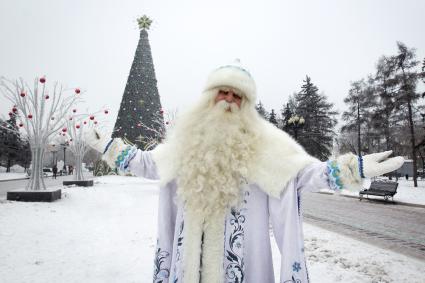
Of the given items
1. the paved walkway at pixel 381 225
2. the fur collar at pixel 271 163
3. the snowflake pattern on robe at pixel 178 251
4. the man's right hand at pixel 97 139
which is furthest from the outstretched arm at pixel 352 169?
the paved walkway at pixel 381 225

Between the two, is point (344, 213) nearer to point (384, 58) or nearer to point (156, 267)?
point (156, 267)

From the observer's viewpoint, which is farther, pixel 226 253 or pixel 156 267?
pixel 156 267

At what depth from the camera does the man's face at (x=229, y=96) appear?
7.90 feet

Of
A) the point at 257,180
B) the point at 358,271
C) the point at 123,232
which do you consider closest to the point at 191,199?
the point at 257,180

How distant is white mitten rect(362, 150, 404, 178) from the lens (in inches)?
66.1

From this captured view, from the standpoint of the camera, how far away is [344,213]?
37.2 feet

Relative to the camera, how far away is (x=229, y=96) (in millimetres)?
2414

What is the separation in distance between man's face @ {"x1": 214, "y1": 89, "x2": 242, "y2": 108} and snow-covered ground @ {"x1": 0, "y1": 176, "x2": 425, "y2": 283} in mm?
3075

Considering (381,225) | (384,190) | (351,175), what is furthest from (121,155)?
Result: (384,190)

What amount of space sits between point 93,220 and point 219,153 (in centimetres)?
697

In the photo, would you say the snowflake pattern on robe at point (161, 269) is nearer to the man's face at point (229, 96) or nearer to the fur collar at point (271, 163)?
the fur collar at point (271, 163)

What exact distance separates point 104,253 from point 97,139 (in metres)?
3.58

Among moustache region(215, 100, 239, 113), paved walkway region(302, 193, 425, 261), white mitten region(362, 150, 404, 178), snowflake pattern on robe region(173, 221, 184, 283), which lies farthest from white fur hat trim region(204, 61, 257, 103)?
paved walkway region(302, 193, 425, 261)

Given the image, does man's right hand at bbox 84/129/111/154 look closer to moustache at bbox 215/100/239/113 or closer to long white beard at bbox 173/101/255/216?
long white beard at bbox 173/101/255/216
